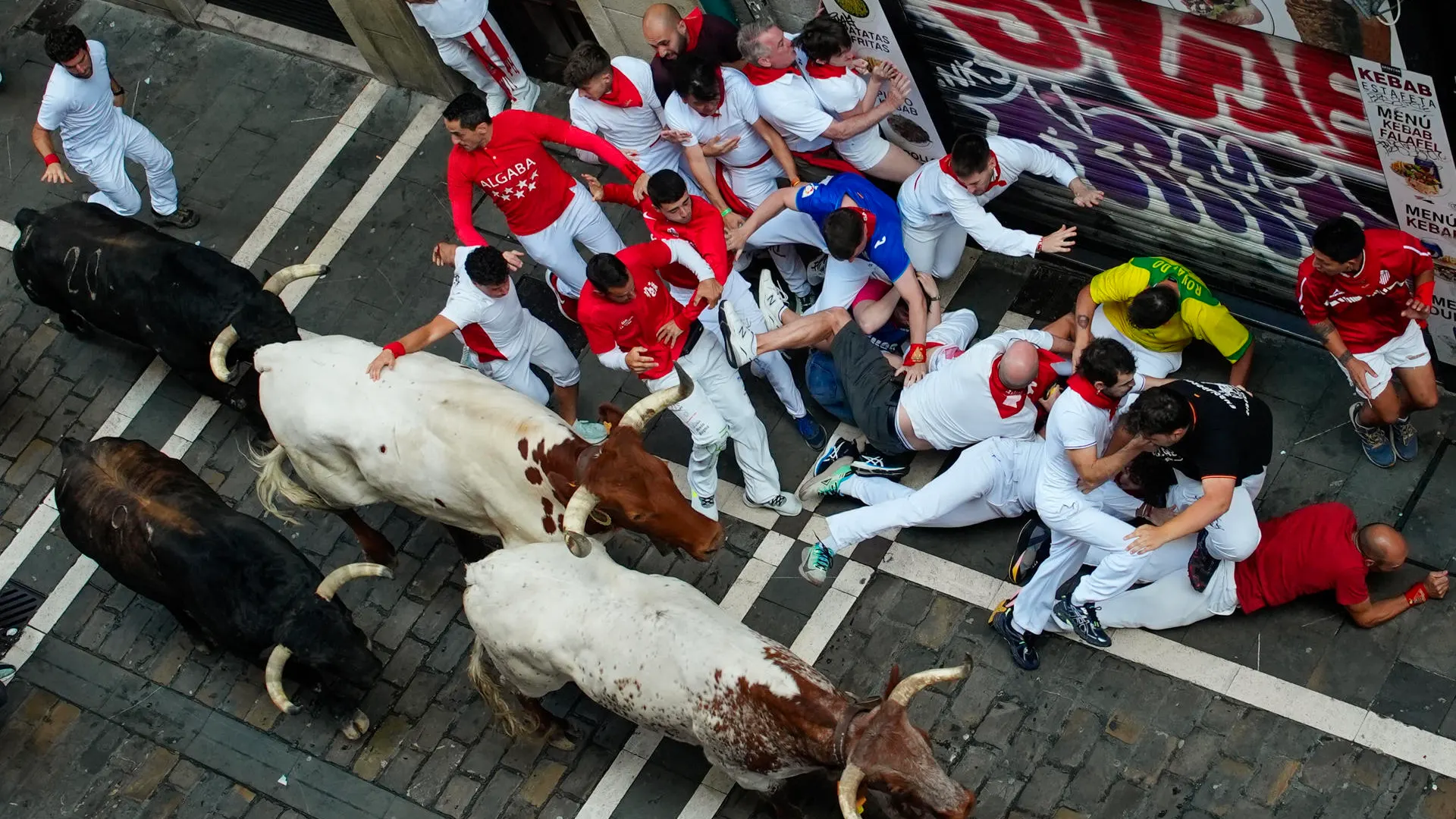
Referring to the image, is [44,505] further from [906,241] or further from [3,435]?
[906,241]

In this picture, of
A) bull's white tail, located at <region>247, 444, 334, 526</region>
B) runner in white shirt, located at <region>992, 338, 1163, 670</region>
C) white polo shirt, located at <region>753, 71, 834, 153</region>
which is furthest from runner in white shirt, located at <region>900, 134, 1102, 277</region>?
bull's white tail, located at <region>247, 444, 334, 526</region>

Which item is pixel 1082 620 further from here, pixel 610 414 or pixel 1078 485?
pixel 610 414

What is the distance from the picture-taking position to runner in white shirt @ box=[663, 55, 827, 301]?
1017 cm

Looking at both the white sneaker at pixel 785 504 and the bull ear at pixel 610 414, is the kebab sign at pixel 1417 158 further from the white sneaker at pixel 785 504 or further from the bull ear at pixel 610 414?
the bull ear at pixel 610 414

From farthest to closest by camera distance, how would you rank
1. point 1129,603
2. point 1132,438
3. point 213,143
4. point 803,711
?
point 213,143 → point 1129,603 → point 1132,438 → point 803,711

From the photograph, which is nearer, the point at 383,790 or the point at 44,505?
the point at 383,790

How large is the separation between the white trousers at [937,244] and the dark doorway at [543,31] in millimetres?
3529

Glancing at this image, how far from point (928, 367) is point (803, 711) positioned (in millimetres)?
2973

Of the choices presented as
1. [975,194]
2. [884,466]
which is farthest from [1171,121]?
[884,466]

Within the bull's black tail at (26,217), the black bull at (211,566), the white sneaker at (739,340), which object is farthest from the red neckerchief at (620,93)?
the bull's black tail at (26,217)

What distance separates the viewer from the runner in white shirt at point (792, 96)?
10125mm

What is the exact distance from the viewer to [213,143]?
13445 mm

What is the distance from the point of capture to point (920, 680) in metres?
7.16

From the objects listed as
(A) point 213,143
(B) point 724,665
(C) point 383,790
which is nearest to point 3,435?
(A) point 213,143
